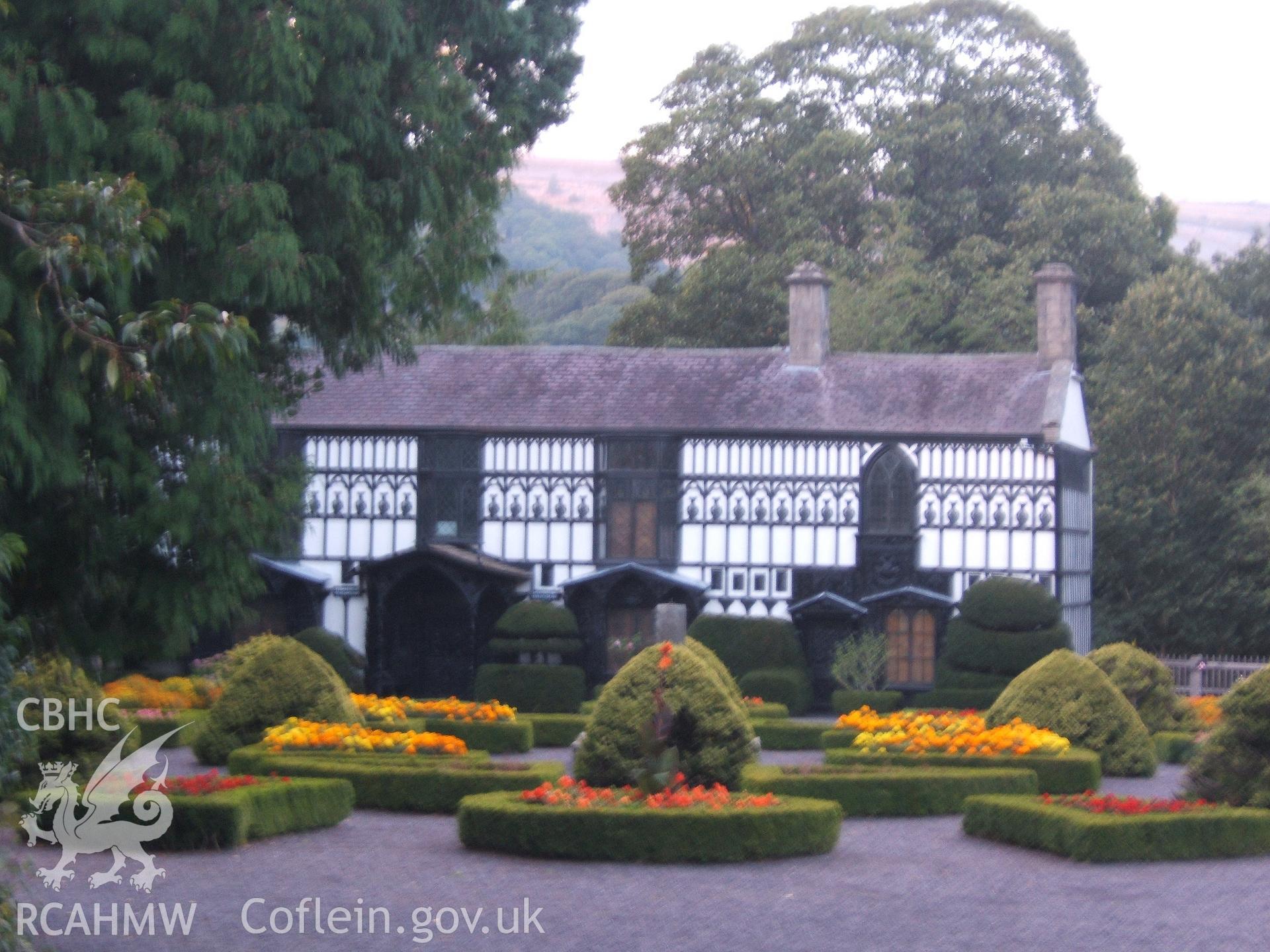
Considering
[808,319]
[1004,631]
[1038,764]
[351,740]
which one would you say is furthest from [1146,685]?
[808,319]

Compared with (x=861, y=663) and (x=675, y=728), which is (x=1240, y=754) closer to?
(x=675, y=728)

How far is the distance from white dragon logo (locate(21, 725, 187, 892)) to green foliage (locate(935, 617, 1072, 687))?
60.9ft

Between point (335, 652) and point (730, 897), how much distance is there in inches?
778

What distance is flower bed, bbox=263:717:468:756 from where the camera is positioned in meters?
16.8

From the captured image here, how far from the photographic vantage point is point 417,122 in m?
12.7

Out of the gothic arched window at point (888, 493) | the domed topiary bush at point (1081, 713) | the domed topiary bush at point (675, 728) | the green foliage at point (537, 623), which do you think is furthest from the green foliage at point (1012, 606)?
the domed topiary bush at point (675, 728)

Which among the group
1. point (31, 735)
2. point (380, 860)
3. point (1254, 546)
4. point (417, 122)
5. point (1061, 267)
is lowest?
point (380, 860)

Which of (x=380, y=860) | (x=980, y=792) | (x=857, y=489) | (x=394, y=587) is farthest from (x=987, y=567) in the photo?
(x=380, y=860)

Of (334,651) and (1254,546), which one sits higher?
(1254,546)

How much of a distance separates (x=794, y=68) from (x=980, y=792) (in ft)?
118

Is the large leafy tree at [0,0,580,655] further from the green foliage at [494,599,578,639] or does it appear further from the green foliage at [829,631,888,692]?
the green foliage at [829,631,888,692]

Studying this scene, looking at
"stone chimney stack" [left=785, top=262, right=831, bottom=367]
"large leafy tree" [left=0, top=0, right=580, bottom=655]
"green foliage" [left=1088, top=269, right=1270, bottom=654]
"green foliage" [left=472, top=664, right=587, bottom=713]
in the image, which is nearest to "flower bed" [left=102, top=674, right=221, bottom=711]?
"green foliage" [left=472, top=664, right=587, bottom=713]

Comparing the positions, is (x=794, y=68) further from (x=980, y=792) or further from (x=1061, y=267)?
(x=980, y=792)

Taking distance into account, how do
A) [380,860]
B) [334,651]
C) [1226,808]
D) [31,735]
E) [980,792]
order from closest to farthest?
[31,735] < [380,860] < [1226,808] < [980,792] < [334,651]
